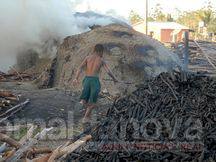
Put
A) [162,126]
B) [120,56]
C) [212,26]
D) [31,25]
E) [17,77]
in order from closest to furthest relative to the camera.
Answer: [162,126] < [120,56] < [17,77] < [31,25] < [212,26]

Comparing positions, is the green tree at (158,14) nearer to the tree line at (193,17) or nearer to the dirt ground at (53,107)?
the tree line at (193,17)

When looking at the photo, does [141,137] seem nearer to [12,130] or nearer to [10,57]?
[12,130]

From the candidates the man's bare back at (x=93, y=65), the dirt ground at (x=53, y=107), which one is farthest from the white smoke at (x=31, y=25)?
the man's bare back at (x=93, y=65)

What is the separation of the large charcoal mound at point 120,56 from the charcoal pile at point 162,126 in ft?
18.6

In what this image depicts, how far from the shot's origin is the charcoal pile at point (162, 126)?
19.8 ft

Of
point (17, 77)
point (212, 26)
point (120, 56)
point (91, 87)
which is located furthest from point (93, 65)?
point (212, 26)

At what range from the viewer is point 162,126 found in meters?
6.37

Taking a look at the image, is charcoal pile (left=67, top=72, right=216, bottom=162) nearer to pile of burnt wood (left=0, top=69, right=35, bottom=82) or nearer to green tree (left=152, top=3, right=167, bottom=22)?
pile of burnt wood (left=0, top=69, right=35, bottom=82)

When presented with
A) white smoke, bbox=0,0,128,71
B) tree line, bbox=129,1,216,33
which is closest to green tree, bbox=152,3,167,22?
tree line, bbox=129,1,216,33

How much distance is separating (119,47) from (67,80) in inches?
81.8

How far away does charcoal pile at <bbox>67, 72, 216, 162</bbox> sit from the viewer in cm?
604

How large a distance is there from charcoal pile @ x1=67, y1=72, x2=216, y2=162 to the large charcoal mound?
18.6 feet

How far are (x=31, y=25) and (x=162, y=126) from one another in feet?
50.9

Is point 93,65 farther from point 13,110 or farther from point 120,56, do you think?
point 120,56
